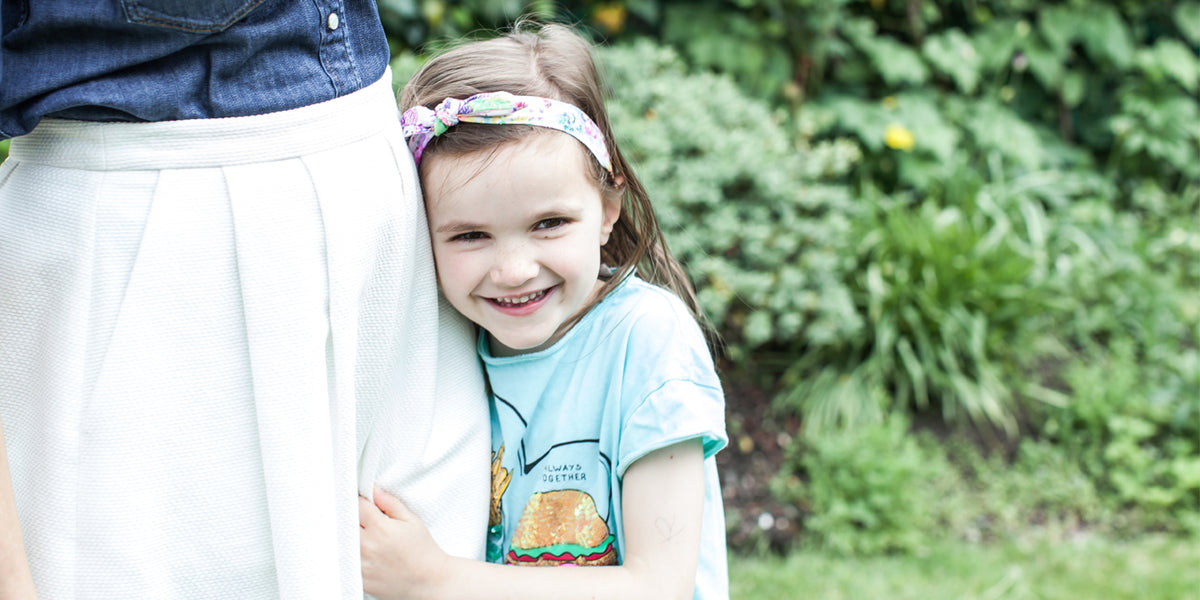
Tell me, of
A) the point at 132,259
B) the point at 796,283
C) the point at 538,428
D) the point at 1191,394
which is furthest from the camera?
the point at 1191,394

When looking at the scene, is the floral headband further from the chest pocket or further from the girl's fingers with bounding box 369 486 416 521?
the girl's fingers with bounding box 369 486 416 521

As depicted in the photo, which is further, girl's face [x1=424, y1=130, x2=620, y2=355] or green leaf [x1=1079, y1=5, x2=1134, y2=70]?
green leaf [x1=1079, y1=5, x2=1134, y2=70]

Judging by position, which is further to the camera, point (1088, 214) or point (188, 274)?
point (1088, 214)

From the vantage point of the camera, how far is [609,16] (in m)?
4.76

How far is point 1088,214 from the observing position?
5.12 meters

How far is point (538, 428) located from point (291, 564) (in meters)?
0.44

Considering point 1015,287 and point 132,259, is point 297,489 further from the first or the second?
point 1015,287

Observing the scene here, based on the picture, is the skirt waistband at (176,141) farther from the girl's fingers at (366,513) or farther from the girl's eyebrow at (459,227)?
the girl's fingers at (366,513)

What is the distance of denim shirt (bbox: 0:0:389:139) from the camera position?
107 centimetres

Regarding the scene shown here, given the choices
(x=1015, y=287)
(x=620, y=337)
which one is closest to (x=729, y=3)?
(x=1015, y=287)

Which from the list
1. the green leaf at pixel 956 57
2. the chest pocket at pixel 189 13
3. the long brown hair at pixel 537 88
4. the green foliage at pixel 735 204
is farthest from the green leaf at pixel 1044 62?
the chest pocket at pixel 189 13

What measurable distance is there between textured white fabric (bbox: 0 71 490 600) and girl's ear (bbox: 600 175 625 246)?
0.43 metres

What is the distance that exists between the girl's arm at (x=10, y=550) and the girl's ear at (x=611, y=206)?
851 millimetres

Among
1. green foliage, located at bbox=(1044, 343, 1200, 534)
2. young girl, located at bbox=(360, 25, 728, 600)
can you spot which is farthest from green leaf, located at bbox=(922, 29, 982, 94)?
young girl, located at bbox=(360, 25, 728, 600)
